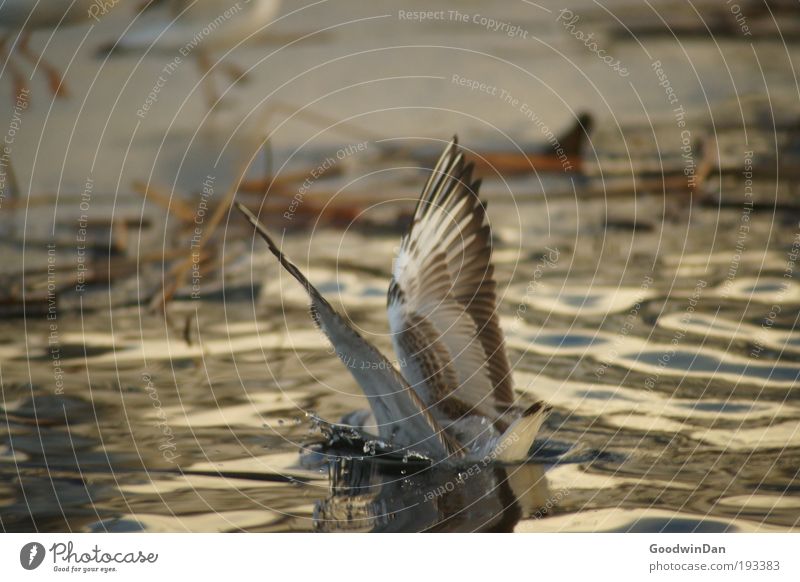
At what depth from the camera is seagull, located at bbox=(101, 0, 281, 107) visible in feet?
16.6

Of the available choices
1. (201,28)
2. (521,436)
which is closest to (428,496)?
(521,436)

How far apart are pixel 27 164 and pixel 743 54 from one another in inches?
141

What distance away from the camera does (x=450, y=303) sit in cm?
353

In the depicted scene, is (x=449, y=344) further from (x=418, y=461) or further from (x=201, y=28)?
(x=201, y=28)

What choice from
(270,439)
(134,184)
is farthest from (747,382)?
(134,184)

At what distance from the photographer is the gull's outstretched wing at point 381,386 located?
9.43 ft

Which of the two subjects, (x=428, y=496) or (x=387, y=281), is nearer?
(x=428, y=496)

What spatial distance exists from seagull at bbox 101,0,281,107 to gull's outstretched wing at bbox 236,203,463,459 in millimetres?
2186

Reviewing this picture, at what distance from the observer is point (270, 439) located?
3.54m

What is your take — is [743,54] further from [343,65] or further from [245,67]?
[245,67]

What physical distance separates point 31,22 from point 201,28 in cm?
73

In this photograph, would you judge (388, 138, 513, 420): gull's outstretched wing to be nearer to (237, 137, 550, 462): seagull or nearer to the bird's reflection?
(237, 137, 550, 462): seagull

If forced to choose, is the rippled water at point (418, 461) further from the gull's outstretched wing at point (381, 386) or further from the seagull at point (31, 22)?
the seagull at point (31, 22)

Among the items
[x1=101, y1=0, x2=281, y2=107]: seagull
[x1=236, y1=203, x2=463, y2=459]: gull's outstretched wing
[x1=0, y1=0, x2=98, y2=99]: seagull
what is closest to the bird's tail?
[x1=236, y1=203, x2=463, y2=459]: gull's outstretched wing
